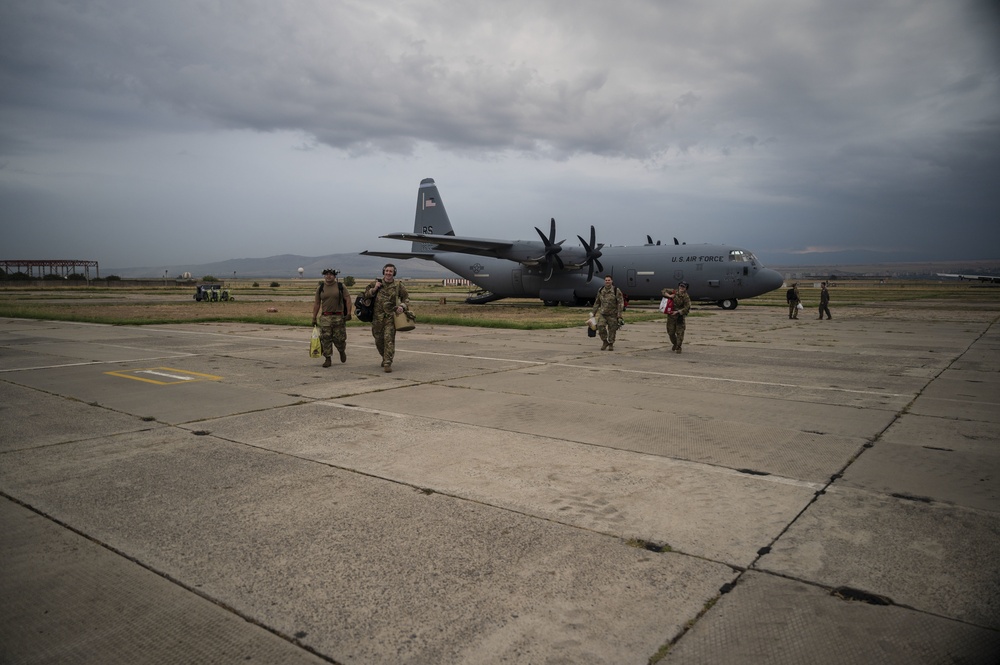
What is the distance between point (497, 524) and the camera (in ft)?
13.3

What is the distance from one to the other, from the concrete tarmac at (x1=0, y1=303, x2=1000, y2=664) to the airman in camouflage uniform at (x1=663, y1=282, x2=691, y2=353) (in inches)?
185

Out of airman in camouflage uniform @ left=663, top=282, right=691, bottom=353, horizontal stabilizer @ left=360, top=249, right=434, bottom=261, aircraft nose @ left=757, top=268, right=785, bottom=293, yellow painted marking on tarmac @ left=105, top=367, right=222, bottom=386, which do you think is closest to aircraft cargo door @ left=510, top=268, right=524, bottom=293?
horizontal stabilizer @ left=360, top=249, right=434, bottom=261

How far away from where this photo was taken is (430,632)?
283 centimetres

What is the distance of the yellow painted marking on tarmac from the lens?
9586 millimetres

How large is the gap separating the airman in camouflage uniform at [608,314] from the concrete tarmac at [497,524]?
518cm

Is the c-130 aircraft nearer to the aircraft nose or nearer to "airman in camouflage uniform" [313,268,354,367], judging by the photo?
the aircraft nose

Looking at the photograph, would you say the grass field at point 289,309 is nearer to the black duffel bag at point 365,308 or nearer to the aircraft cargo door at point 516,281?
the aircraft cargo door at point 516,281

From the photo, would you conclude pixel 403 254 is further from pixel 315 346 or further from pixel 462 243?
pixel 315 346

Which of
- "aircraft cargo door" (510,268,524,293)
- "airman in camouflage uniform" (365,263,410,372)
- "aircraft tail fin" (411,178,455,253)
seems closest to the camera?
"airman in camouflage uniform" (365,263,410,372)

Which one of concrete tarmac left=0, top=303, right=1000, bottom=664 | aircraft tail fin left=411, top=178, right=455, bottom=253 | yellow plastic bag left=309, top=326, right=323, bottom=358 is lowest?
concrete tarmac left=0, top=303, right=1000, bottom=664

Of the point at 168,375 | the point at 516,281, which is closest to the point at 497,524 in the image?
the point at 168,375

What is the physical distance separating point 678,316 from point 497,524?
10601 millimetres

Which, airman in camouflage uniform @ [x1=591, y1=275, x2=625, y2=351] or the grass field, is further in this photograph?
the grass field

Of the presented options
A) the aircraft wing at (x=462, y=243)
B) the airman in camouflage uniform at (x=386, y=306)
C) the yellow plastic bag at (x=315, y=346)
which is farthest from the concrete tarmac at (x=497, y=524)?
the aircraft wing at (x=462, y=243)
